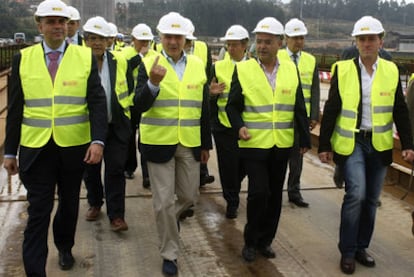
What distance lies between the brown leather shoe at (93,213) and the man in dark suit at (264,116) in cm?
189

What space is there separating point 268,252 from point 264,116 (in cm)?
125

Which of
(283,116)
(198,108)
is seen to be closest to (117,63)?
(198,108)

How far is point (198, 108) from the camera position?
471 centimetres

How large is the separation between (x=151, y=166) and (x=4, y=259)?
61.1 inches

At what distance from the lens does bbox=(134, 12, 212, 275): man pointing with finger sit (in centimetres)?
446

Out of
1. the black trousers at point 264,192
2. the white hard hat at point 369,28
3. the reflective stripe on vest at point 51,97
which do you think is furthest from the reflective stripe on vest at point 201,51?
the reflective stripe on vest at point 51,97

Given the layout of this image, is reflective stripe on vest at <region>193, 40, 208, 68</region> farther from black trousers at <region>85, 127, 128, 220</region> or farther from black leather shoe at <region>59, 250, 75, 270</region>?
black leather shoe at <region>59, 250, 75, 270</region>

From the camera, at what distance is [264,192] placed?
4656 millimetres

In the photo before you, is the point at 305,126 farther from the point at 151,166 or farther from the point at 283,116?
the point at 151,166

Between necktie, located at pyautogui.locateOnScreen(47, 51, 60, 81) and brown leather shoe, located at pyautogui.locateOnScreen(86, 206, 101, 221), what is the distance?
7.36 ft

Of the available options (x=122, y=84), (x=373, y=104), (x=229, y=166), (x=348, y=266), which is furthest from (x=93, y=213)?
(x=373, y=104)

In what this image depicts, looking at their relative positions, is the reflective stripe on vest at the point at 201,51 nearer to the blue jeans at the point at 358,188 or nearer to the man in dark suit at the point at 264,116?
the man in dark suit at the point at 264,116

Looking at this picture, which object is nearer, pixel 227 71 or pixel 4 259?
pixel 4 259

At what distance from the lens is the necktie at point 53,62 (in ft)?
13.4
